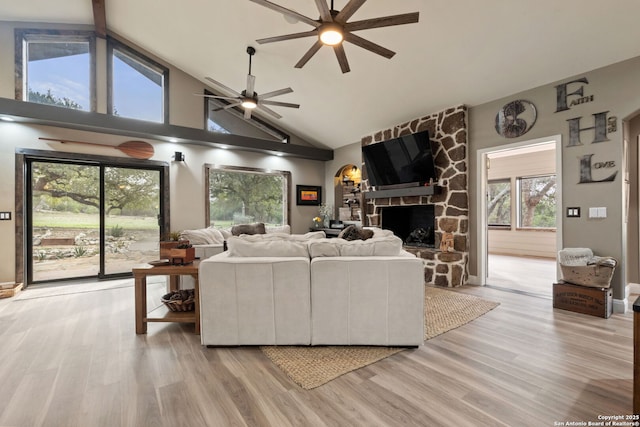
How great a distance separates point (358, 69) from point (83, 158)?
4.68 m

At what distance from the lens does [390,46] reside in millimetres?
3756

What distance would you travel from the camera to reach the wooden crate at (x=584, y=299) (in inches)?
120

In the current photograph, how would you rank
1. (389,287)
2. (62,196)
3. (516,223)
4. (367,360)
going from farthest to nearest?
(516,223) → (62,196) → (389,287) → (367,360)

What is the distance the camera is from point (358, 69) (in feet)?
14.2

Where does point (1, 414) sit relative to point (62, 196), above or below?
below

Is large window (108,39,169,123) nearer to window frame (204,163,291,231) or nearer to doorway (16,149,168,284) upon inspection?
doorway (16,149,168,284)

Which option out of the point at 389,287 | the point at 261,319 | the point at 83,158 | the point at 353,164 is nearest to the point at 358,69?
the point at 353,164

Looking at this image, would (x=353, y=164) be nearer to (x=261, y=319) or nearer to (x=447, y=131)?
(x=447, y=131)

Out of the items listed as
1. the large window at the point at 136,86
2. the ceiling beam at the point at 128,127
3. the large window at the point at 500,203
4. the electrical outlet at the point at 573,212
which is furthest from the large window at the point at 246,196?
the large window at the point at 500,203

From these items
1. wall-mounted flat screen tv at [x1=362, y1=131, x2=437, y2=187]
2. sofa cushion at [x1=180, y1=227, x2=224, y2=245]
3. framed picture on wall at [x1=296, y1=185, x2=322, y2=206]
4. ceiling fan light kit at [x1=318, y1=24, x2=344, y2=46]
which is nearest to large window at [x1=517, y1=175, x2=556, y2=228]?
wall-mounted flat screen tv at [x1=362, y1=131, x2=437, y2=187]

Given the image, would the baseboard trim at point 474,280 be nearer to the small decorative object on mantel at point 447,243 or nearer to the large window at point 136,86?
the small decorative object on mantel at point 447,243

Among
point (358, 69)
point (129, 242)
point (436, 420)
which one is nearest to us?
point (436, 420)

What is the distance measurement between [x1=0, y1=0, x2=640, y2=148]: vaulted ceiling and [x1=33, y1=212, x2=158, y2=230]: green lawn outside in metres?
2.98

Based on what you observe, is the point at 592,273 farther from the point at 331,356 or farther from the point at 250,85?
the point at 250,85
